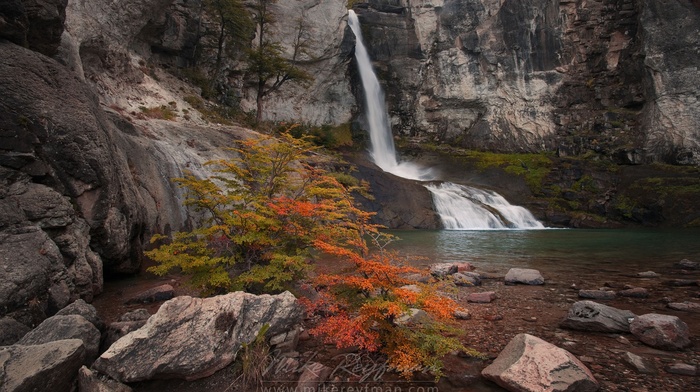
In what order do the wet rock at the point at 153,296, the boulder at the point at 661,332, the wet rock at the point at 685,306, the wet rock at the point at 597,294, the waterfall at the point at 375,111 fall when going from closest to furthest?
the boulder at the point at 661,332 < the wet rock at the point at 685,306 < the wet rock at the point at 153,296 < the wet rock at the point at 597,294 < the waterfall at the point at 375,111

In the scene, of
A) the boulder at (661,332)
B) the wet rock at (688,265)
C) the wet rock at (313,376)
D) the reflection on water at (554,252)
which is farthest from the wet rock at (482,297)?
the wet rock at (688,265)

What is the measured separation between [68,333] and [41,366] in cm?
80

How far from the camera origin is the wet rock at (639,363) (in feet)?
12.7

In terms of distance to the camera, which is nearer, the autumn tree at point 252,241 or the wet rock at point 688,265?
the autumn tree at point 252,241

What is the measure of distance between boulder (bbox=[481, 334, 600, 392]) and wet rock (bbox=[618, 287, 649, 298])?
14.8 feet

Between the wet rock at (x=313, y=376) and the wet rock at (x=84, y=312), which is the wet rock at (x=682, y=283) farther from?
the wet rock at (x=84, y=312)

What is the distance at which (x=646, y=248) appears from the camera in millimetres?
13688

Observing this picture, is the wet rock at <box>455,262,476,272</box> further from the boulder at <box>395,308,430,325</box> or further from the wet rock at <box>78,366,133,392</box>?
the wet rock at <box>78,366,133,392</box>

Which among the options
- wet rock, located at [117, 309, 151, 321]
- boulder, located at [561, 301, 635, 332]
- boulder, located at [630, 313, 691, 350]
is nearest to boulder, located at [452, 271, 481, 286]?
boulder, located at [561, 301, 635, 332]

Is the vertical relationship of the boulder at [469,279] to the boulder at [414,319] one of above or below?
below

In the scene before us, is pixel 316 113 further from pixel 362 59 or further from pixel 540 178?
pixel 540 178

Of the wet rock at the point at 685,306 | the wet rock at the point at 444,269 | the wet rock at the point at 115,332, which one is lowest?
the wet rock at the point at 685,306

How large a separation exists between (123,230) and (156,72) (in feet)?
60.6

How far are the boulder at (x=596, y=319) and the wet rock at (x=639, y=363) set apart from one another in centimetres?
79
